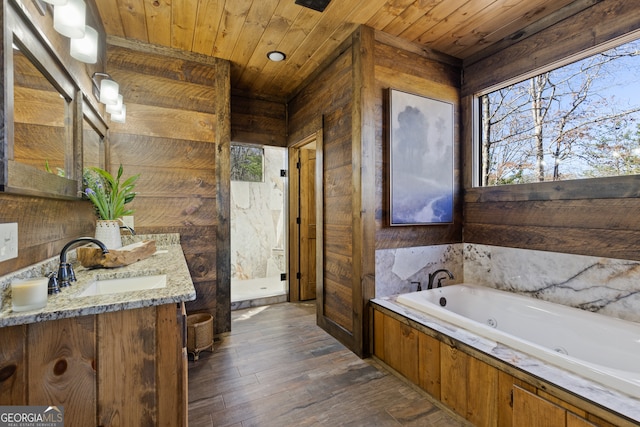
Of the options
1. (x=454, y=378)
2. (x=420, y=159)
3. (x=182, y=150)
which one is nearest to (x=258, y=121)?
(x=182, y=150)

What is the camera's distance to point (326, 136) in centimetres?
278

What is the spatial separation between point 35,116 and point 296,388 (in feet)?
6.60

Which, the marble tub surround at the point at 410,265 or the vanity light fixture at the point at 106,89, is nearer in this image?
the vanity light fixture at the point at 106,89

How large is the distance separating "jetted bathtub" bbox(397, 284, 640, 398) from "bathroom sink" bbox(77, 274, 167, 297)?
1.67 meters

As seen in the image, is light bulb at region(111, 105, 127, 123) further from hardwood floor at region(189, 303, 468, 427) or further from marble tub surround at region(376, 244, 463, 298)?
marble tub surround at region(376, 244, 463, 298)

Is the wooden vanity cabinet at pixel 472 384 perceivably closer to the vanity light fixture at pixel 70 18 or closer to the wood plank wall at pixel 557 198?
the wood plank wall at pixel 557 198

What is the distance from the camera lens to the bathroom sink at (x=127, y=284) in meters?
1.38

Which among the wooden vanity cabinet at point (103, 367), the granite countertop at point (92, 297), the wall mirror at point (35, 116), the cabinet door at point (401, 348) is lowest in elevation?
the cabinet door at point (401, 348)

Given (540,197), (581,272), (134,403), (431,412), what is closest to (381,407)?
(431,412)

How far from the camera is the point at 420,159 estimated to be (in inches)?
97.9

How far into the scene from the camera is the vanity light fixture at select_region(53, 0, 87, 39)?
3.80 feet

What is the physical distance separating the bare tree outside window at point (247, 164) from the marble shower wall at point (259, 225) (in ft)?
0.25

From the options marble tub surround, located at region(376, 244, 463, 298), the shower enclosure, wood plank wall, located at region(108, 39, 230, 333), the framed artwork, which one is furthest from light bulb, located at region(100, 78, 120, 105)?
the shower enclosure

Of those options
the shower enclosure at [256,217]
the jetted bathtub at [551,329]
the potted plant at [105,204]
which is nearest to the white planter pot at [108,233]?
the potted plant at [105,204]
